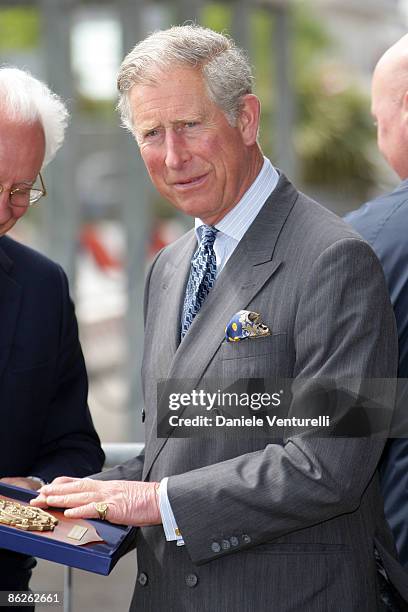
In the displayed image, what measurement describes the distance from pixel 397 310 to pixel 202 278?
534mm

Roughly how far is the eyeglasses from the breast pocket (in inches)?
31.9

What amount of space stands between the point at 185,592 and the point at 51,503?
1.18 ft

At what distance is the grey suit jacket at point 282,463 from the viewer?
7.30 ft

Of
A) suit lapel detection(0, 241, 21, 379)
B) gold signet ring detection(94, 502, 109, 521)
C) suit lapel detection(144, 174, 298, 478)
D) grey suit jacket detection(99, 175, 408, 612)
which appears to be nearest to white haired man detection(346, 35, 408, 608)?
grey suit jacket detection(99, 175, 408, 612)

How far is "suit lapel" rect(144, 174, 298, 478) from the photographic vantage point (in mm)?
2430

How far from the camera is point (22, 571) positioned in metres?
2.92

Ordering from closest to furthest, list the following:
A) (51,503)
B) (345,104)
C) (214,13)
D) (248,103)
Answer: (51,503), (248,103), (214,13), (345,104)

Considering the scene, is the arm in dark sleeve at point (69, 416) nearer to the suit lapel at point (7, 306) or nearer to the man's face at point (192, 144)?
the suit lapel at point (7, 306)

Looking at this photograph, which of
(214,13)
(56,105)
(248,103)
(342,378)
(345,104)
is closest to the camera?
(342,378)

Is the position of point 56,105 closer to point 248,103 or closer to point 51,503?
point 248,103

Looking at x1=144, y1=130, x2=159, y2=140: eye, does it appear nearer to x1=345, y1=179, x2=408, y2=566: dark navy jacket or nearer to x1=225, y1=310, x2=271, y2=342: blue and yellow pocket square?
x1=225, y1=310, x2=271, y2=342: blue and yellow pocket square

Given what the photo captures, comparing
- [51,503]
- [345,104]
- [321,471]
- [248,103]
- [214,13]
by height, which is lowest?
[345,104]

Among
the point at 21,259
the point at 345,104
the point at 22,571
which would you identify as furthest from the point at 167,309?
the point at 345,104

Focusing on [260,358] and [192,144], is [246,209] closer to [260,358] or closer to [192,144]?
[192,144]
